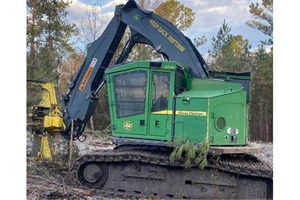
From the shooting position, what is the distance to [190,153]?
4145 mm

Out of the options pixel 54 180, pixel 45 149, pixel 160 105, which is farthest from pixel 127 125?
pixel 45 149

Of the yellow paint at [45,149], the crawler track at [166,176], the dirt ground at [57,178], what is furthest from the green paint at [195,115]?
the yellow paint at [45,149]

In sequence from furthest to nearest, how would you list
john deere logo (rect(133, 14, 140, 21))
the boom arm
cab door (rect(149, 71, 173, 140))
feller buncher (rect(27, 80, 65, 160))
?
feller buncher (rect(27, 80, 65, 160)) < john deere logo (rect(133, 14, 140, 21)) < the boom arm < cab door (rect(149, 71, 173, 140))

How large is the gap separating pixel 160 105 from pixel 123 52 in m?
1.28

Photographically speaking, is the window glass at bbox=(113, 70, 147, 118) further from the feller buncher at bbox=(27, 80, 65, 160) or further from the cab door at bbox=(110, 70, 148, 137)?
the feller buncher at bbox=(27, 80, 65, 160)

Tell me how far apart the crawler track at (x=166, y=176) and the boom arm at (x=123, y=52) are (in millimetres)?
996

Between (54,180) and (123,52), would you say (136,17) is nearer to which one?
(123,52)

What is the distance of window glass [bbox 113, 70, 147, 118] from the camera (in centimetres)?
457

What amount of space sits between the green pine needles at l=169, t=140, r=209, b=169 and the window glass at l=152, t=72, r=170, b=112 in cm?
48

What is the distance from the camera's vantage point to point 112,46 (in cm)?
538

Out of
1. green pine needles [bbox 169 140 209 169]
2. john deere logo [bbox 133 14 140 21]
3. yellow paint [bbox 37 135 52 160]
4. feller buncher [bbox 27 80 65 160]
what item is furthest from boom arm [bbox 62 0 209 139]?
green pine needles [bbox 169 140 209 169]

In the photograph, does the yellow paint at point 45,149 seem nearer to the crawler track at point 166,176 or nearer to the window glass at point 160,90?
the crawler track at point 166,176

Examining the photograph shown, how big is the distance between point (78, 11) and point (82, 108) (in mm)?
1337
